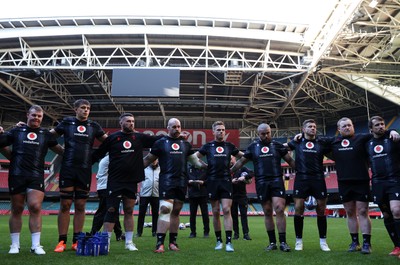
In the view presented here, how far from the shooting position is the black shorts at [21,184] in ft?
16.4

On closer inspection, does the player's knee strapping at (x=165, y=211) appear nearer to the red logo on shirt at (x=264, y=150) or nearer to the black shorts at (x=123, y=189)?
the black shorts at (x=123, y=189)

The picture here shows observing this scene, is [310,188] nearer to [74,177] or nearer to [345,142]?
[345,142]

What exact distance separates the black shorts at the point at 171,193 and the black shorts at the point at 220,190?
532 mm


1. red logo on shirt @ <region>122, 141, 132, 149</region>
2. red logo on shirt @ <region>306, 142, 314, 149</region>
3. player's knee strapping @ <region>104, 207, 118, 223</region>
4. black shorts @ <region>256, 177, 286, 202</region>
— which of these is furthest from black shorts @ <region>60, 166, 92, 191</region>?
red logo on shirt @ <region>306, 142, 314, 149</region>

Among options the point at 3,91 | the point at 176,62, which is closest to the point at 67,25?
the point at 176,62

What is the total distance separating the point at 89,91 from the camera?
29203 millimetres

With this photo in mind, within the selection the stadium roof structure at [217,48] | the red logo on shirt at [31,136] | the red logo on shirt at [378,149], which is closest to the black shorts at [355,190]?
the red logo on shirt at [378,149]

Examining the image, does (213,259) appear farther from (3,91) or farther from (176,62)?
(3,91)

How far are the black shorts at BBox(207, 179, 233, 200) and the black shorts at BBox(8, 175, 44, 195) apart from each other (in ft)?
8.98

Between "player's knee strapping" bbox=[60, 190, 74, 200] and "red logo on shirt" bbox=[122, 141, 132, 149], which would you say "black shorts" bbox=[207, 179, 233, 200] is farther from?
"player's knee strapping" bbox=[60, 190, 74, 200]

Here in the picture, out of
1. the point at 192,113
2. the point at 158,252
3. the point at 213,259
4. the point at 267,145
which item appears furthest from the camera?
the point at 192,113

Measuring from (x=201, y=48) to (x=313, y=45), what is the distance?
706cm

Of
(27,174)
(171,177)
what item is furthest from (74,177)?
(171,177)

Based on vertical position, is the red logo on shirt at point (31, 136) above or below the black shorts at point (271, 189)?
above
